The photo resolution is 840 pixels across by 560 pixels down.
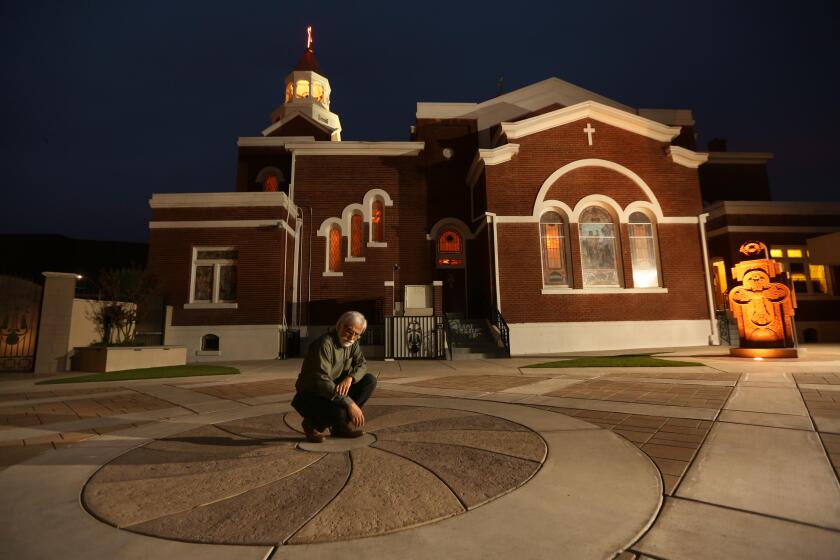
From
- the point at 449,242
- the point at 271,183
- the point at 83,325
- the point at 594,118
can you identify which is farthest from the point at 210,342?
the point at 594,118

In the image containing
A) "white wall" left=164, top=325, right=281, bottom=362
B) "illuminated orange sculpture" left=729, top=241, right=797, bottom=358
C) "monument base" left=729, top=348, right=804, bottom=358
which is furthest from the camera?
"white wall" left=164, top=325, right=281, bottom=362

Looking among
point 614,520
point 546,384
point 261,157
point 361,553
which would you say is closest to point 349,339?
point 361,553

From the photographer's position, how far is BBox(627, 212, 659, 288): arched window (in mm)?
16062

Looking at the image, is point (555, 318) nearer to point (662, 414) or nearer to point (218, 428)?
point (662, 414)

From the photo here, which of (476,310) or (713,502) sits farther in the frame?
(476,310)

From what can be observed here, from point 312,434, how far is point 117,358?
1114 centimetres

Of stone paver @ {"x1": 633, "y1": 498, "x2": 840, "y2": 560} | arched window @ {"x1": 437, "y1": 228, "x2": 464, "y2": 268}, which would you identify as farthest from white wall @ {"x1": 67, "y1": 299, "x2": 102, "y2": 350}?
stone paver @ {"x1": 633, "y1": 498, "x2": 840, "y2": 560}

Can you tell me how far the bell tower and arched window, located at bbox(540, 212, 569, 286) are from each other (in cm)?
1713

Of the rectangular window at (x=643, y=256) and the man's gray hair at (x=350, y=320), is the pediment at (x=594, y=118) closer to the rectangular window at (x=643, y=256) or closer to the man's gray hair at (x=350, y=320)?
the rectangular window at (x=643, y=256)

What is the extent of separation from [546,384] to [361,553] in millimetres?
5570

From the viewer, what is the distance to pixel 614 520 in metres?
1.96

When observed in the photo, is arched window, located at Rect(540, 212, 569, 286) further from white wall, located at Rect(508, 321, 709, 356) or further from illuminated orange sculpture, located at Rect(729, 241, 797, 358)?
illuminated orange sculpture, located at Rect(729, 241, 797, 358)

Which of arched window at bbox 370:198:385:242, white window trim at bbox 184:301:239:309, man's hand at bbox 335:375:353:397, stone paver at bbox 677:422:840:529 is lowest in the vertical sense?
stone paver at bbox 677:422:840:529

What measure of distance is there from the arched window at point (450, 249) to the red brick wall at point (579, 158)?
3.48m
